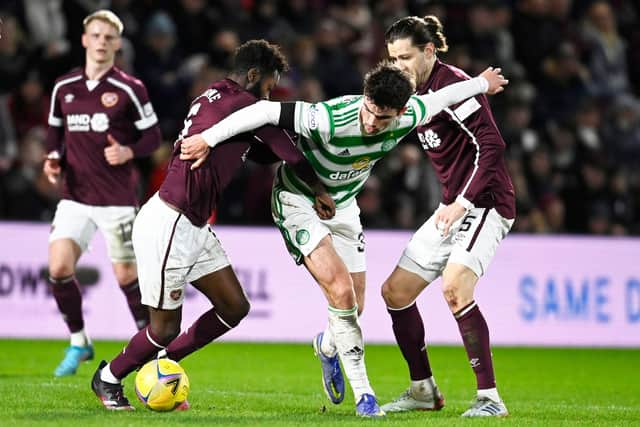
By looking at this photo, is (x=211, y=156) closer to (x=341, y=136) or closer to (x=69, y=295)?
(x=341, y=136)

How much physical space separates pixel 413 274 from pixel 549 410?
128cm

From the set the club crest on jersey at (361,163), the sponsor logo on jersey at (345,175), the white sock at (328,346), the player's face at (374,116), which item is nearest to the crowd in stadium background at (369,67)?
the white sock at (328,346)

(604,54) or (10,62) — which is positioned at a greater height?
(10,62)

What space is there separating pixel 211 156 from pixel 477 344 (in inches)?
76.6

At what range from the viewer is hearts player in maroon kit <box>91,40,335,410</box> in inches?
270

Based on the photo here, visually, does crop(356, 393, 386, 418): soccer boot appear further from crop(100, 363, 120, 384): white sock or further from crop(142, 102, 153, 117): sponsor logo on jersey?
crop(142, 102, 153, 117): sponsor logo on jersey

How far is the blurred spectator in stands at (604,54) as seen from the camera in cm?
1734

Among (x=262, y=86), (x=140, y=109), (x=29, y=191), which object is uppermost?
(x=262, y=86)

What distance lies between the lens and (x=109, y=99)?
9422 mm

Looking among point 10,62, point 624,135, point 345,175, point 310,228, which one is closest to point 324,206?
point 310,228

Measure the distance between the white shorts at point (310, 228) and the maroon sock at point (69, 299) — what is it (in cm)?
268

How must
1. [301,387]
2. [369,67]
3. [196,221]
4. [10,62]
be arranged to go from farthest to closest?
[369,67], [10,62], [301,387], [196,221]

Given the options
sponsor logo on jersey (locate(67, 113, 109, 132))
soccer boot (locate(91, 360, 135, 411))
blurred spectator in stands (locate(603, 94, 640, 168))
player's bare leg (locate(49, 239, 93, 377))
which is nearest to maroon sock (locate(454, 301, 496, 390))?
soccer boot (locate(91, 360, 135, 411))

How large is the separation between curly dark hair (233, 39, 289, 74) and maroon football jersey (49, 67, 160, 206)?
8.07ft
